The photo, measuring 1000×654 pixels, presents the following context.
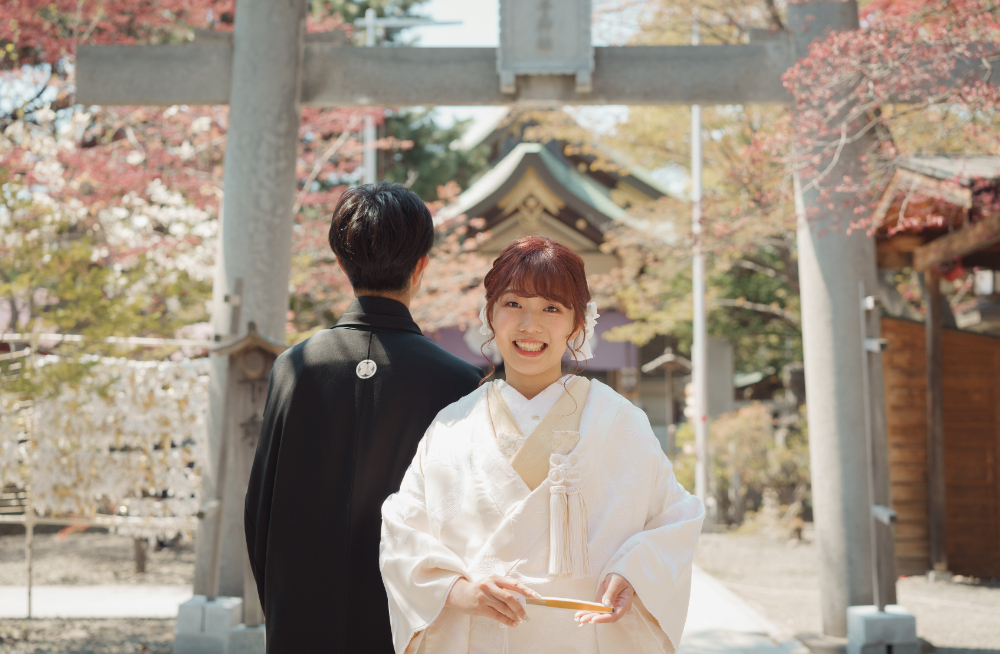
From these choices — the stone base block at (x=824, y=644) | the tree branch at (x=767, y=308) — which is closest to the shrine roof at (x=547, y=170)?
the tree branch at (x=767, y=308)

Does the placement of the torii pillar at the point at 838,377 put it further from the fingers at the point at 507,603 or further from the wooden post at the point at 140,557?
the wooden post at the point at 140,557

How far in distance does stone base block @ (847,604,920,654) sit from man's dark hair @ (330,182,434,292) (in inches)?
149

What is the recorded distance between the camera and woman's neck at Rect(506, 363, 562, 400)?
1.87 m

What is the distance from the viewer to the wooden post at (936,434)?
717 cm

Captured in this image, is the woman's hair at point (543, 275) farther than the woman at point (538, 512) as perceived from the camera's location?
Yes

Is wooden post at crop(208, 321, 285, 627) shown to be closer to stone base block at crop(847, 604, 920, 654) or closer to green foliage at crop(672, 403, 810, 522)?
stone base block at crop(847, 604, 920, 654)

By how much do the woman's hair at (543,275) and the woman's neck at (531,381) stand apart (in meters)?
0.12

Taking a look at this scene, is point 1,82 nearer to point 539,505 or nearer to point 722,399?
point 539,505

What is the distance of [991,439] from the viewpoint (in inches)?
295

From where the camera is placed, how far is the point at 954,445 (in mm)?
7527

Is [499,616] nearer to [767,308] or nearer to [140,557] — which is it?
[140,557]

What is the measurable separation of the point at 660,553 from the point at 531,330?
0.55 metres

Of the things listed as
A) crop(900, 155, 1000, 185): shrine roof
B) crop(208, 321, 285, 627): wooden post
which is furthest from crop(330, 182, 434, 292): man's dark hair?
crop(900, 155, 1000, 185): shrine roof

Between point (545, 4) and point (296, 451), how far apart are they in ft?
12.4
